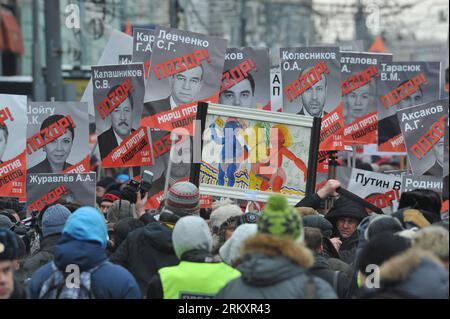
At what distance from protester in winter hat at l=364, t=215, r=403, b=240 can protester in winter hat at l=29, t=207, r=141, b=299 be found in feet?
5.17

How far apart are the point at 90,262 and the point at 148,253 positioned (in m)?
1.33

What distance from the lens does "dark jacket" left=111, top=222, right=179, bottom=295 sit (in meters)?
6.60

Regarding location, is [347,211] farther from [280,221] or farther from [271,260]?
[271,260]

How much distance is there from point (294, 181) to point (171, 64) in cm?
262

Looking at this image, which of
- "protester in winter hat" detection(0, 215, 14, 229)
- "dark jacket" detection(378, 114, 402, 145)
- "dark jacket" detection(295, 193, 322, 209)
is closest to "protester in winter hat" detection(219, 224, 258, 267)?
"dark jacket" detection(295, 193, 322, 209)

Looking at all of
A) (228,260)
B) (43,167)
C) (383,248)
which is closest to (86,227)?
(228,260)

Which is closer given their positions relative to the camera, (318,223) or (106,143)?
(318,223)

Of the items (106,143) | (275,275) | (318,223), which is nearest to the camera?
(275,275)

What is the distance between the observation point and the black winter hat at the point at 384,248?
516cm

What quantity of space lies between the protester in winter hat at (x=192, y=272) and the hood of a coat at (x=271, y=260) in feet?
1.62

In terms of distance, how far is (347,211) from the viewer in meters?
8.36

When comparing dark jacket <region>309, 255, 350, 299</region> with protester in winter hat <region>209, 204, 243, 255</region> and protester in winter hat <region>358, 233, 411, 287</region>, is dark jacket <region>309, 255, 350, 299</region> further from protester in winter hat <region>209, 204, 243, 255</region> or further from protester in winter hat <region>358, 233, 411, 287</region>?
protester in winter hat <region>209, 204, 243, 255</region>

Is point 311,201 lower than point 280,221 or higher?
lower

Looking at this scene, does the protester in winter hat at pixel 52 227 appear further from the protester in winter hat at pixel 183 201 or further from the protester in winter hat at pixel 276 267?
the protester in winter hat at pixel 276 267
